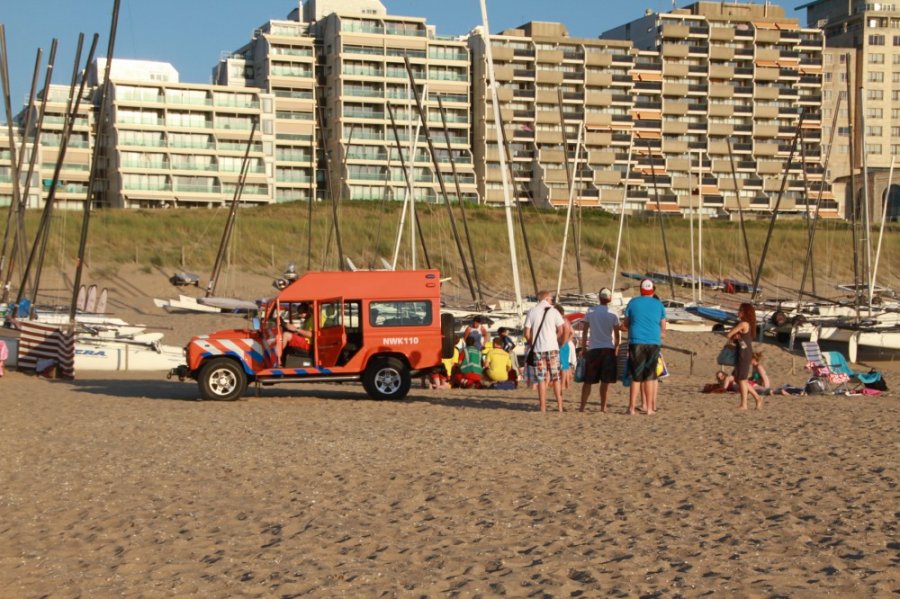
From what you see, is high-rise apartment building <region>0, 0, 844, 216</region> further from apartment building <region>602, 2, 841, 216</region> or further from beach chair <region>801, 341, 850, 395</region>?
beach chair <region>801, 341, 850, 395</region>

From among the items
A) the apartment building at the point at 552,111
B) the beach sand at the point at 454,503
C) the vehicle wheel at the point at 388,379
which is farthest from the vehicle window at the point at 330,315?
the apartment building at the point at 552,111

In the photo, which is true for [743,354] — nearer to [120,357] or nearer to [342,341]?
[342,341]

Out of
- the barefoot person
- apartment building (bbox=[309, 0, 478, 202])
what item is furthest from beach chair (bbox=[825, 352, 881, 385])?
apartment building (bbox=[309, 0, 478, 202])

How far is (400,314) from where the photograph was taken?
1925 cm

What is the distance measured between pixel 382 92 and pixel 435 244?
3877 centimetres

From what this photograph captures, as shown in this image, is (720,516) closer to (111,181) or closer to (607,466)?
(607,466)

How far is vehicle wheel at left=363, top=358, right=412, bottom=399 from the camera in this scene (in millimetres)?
19203

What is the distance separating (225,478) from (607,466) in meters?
3.66

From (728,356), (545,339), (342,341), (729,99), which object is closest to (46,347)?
(342,341)

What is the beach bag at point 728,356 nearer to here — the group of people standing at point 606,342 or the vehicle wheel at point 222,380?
the group of people standing at point 606,342

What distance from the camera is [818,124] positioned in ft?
372

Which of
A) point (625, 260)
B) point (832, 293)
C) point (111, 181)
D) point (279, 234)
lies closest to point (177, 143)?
point (111, 181)

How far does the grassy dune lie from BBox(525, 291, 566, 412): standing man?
→ 36.6 m

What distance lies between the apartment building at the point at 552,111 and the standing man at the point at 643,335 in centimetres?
8113
